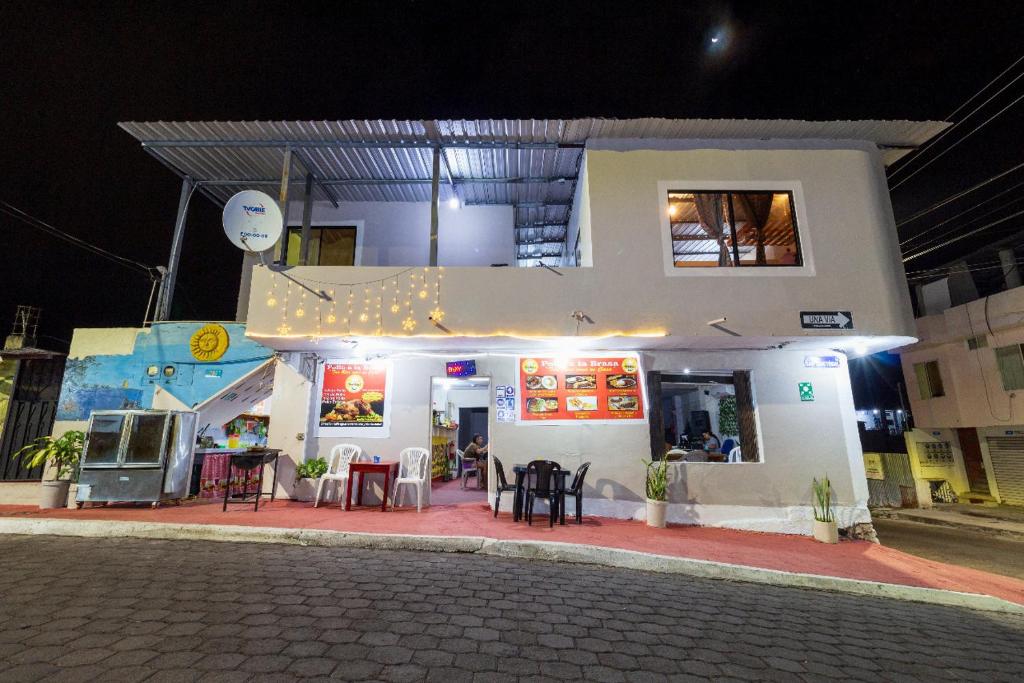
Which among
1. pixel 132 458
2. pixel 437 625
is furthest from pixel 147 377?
pixel 437 625

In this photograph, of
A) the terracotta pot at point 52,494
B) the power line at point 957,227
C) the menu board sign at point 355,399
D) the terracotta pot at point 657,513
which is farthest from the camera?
the power line at point 957,227

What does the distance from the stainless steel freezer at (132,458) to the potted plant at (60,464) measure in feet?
1.40

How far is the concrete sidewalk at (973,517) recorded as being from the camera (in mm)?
12220

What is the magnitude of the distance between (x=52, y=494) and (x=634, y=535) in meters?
10.4

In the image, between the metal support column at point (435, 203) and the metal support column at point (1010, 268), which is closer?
the metal support column at point (435, 203)

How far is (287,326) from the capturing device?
843 centimetres

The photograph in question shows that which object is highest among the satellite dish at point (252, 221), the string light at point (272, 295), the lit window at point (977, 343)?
the satellite dish at point (252, 221)

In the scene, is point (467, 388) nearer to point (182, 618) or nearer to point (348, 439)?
point (348, 439)

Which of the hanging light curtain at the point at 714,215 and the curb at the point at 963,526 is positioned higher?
the hanging light curtain at the point at 714,215

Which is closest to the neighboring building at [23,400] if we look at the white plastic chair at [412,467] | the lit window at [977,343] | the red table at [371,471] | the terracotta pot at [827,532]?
the red table at [371,471]

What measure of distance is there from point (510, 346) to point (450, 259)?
3.66 metres

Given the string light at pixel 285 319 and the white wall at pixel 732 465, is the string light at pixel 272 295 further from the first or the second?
the white wall at pixel 732 465

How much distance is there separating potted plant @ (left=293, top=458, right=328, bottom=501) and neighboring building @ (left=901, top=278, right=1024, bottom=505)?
21947mm

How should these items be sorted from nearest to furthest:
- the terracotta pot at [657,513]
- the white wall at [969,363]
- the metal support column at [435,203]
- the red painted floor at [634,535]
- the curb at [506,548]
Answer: the curb at [506,548] → the red painted floor at [634,535] → the terracotta pot at [657,513] → the metal support column at [435,203] → the white wall at [969,363]
